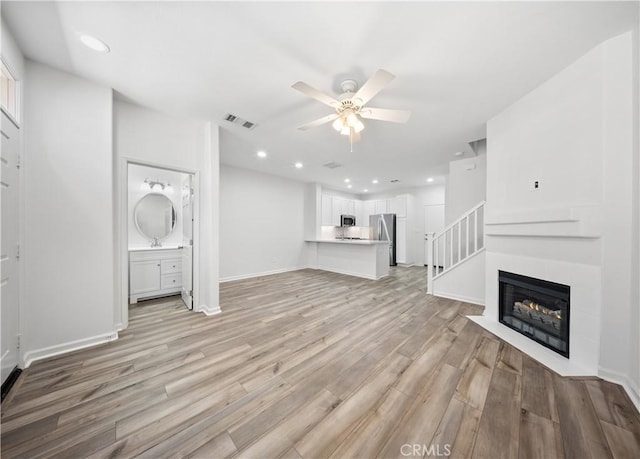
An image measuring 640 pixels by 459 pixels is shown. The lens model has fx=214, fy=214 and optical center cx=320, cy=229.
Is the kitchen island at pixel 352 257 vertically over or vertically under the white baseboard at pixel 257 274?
over

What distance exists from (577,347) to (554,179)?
63.1 inches

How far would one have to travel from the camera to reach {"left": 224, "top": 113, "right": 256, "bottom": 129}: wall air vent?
3012mm

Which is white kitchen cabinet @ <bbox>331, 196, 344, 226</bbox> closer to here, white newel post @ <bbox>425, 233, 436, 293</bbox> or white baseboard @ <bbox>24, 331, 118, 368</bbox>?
white newel post @ <bbox>425, 233, 436, 293</bbox>

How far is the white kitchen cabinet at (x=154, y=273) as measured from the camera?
3.65m

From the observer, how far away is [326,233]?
758 cm

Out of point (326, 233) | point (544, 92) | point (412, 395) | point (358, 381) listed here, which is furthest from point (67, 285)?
point (326, 233)

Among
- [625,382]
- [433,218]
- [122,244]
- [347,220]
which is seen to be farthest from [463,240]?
[122,244]

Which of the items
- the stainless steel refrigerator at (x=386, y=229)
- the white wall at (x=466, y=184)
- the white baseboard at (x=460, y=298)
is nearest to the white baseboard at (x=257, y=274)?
the stainless steel refrigerator at (x=386, y=229)

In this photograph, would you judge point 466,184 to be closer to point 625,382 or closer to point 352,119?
point 352,119

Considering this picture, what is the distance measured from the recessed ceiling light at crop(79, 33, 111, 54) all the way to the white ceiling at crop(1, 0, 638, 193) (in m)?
0.06

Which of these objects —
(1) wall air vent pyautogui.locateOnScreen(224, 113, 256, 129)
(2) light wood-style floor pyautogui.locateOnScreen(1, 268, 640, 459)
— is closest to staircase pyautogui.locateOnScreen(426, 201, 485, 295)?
(2) light wood-style floor pyautogui.locateOnScreen(1, 268, 640, 459)

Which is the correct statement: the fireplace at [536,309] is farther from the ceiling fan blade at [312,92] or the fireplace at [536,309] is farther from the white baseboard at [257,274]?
the white baseboard at [257,274]

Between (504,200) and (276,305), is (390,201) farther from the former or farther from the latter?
(276,305)

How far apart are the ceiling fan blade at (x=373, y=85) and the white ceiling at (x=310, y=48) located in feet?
0.92
